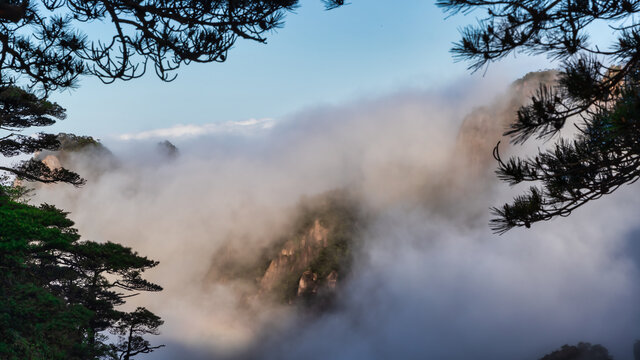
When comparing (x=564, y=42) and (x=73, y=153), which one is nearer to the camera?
(x=564, y=42)

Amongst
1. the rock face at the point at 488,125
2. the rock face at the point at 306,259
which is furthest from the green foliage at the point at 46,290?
the rock face at the point at 488,125

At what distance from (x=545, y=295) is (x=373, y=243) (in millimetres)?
37945

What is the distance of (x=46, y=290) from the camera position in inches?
481

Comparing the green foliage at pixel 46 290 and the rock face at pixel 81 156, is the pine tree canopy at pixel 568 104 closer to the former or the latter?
the green foliage at pixel 46 290

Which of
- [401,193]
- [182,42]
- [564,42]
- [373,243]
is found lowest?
[564,42]

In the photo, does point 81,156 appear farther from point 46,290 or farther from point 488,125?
point 488,125

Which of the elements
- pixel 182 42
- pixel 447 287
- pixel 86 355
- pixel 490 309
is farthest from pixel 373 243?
pixel 182 42

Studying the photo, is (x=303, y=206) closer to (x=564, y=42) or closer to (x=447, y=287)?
(x=447, y=287)

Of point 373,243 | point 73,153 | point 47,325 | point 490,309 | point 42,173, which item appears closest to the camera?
point 47,325

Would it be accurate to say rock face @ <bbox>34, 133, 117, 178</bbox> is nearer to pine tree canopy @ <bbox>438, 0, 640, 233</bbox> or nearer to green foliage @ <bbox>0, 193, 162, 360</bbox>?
green foliage @ <bbox>0, 193, 162, 360</bbox>

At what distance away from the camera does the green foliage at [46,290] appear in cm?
940

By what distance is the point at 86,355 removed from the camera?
12430 mm

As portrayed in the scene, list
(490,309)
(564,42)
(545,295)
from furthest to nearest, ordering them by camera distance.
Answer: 1. (490,309)
2. (545,295)
3. (564,42)

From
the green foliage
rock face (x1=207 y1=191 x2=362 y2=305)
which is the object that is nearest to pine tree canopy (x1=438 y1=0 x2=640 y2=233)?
the green foliage
